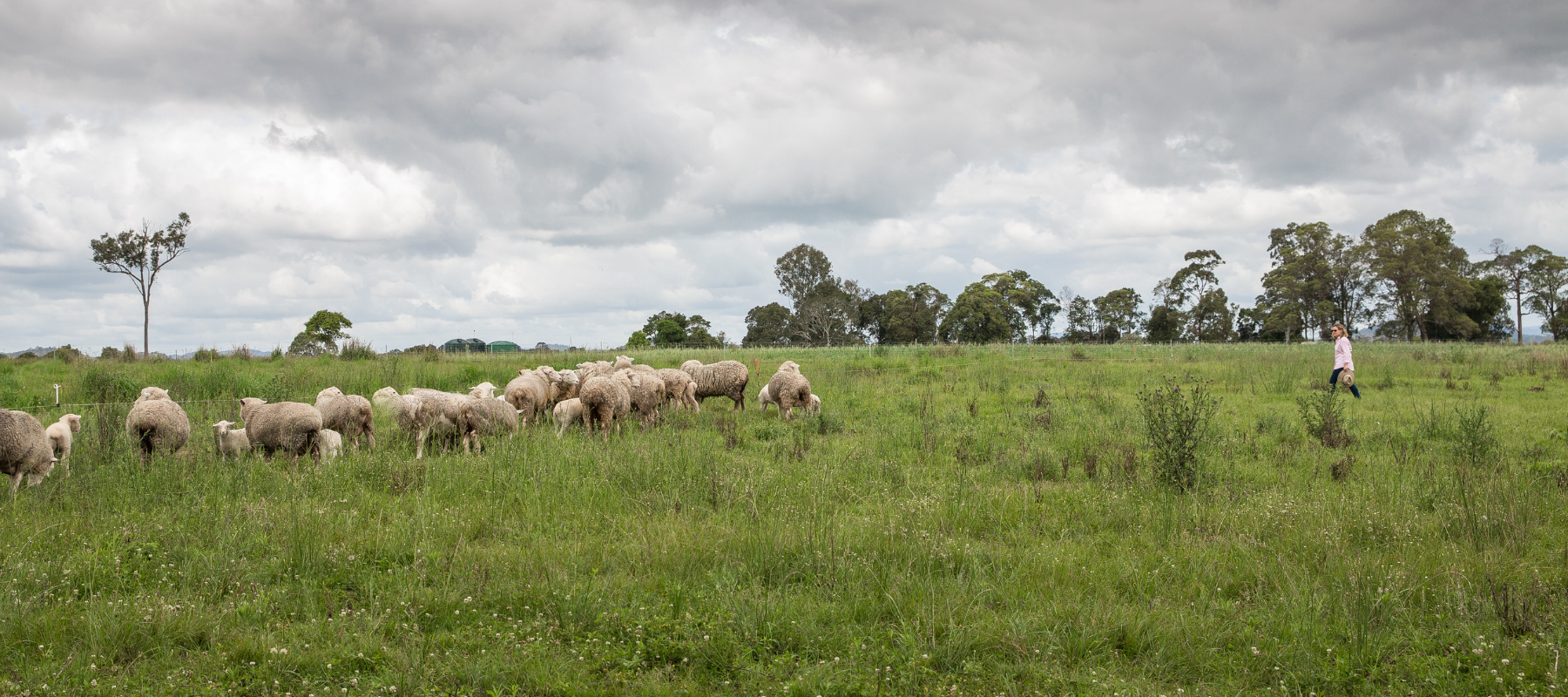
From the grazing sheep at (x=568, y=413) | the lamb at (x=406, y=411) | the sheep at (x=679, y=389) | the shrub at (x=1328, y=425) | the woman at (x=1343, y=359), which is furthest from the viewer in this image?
the woman at (x=1343, y=359)

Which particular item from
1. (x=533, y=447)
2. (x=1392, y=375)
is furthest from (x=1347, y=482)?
(x=1392, y=375)

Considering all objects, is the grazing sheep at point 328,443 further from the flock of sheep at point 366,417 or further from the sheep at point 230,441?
the sheep at point 230,441

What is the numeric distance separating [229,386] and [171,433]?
10.4m

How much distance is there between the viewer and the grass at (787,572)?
161 inches

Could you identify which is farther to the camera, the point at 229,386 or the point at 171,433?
the point at 229,386

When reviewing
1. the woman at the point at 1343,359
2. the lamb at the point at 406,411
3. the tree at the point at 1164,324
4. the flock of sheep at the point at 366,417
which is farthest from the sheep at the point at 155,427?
the tree at the point at 1164,324

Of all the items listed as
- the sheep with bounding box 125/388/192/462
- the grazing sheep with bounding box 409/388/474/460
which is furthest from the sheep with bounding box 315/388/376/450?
the sheep with bounding box 125/388/192/462

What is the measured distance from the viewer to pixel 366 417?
1073cm

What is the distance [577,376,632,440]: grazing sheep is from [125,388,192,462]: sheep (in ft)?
17.2

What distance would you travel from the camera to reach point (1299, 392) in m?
17.1

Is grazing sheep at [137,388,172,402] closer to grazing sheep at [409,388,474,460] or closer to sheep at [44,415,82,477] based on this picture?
sheep at [44,415,82,477]

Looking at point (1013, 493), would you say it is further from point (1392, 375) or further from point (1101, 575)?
point (1392, 375)

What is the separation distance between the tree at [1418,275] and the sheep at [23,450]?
7368cm

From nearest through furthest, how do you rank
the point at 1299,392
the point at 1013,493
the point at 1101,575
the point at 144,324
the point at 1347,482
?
the point at 1101,575, the point at 1013,493, the point at 1347,482, the point at 1299,392, the point at 144,324
